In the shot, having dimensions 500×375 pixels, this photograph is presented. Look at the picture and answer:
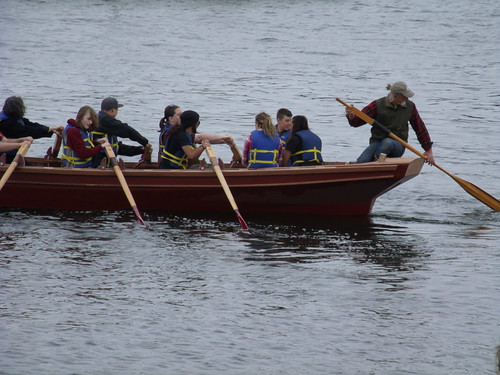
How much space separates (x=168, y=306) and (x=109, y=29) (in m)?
31.6

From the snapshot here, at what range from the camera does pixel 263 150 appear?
1329cm

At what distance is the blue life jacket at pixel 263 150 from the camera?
13.3 metres

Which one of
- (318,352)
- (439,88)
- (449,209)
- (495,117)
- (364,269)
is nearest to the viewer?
(318,352)

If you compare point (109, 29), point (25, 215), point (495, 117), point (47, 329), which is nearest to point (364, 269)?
point (47, 329)

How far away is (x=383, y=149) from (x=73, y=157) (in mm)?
4151

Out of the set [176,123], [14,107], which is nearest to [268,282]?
[176,123]

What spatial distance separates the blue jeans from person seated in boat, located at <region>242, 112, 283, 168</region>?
3.98ft

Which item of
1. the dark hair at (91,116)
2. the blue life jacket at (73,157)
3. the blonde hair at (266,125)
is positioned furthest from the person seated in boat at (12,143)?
the blonde hair at (266,125)

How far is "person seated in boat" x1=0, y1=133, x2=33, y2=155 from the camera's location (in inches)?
529

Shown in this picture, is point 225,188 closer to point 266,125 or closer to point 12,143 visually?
point 266,125

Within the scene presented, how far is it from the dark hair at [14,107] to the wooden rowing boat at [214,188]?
2.43ft

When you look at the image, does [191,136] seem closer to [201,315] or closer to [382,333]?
[201,315]

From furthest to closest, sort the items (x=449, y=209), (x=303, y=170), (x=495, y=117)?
(x=495, y=117) → (x=449, y=209) → (x=303, y=170)

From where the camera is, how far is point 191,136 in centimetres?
1342
